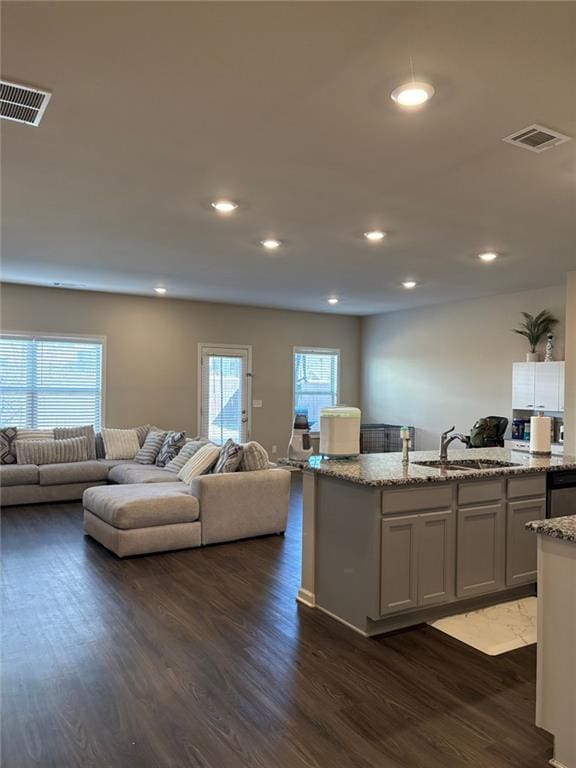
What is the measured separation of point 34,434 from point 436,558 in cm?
576

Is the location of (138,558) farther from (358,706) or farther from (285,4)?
(285,4)

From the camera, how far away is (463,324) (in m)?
8.56

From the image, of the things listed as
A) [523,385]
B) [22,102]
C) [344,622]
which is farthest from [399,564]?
[523,385]

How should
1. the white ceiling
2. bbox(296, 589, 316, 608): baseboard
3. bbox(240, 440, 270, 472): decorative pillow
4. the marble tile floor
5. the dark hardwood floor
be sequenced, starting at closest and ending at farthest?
the white ceiling, the dark hardwood floor, the marble tile floor, bbox(296, 589, 316, 608): baseboard, bbox(240, 440, 270, 472): decorative pillow

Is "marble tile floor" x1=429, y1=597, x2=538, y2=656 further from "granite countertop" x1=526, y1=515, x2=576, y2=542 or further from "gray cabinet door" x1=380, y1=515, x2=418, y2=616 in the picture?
"granite countertop" x1=526, y1=515, x2=576, y2=542

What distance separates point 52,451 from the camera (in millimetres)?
7145

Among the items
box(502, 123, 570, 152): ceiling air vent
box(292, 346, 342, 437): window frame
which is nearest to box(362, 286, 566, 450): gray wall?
box(292, 346, 342, 437): window frame

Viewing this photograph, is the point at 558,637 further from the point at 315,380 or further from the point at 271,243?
the point at 315,380

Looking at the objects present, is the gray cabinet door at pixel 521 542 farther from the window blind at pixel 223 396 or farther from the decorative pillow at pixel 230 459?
the window blind at pixel 223 396

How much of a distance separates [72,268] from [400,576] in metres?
5.10

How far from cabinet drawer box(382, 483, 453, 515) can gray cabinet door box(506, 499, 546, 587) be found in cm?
59

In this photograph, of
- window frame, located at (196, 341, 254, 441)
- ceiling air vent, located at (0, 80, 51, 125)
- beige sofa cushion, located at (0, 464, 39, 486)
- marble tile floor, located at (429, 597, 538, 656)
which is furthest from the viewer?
window frame, located at (196, 341, 254, 441)

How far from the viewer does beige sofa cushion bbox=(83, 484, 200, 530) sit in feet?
15.5

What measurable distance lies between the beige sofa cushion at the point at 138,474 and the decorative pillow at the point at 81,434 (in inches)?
24.6
